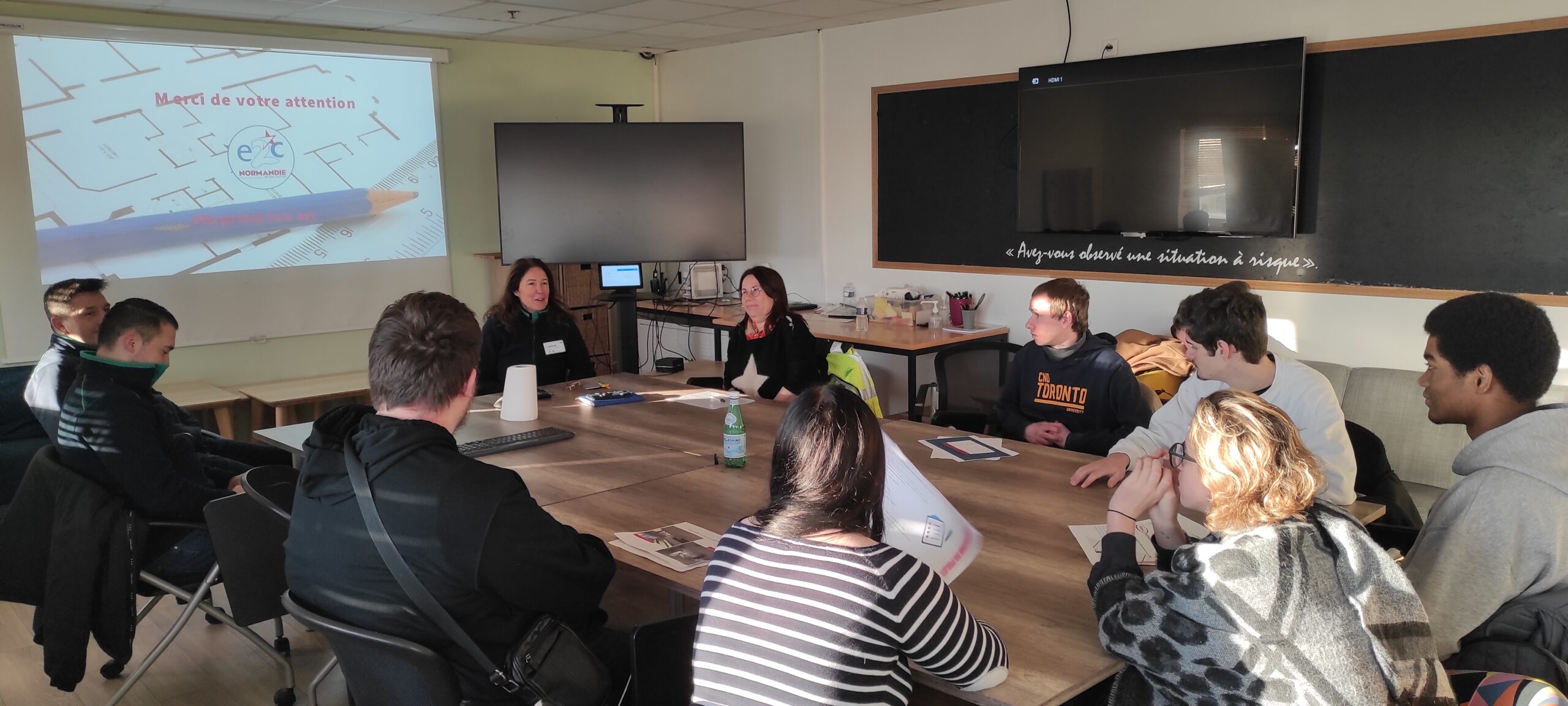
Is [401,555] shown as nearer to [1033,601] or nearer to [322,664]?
[1033,601]

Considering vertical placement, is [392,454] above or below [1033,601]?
above

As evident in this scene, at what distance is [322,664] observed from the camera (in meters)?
3.39

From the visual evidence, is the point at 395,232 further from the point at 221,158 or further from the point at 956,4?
the point at 956,4

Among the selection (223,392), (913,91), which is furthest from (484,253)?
(913,91)

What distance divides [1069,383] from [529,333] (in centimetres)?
239

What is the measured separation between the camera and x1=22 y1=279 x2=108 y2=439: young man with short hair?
3223 millimetres

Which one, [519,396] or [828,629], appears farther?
[519,396]

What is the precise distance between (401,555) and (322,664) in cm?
187

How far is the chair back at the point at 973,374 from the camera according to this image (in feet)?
15.5

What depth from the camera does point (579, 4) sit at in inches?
213

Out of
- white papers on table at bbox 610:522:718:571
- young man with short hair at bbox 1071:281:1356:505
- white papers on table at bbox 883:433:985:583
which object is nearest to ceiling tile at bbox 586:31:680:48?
young man with short hair at bbox 1071:281:1356:505

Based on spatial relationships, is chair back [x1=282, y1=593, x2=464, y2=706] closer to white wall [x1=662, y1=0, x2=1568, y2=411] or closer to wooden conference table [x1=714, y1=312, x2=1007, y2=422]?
wooden conference table [x1=714, y1=312, x2=1007, y2=422]

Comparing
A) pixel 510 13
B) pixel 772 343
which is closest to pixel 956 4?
pixel 772 343

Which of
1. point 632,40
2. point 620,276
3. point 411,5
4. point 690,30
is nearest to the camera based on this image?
point 411,5
